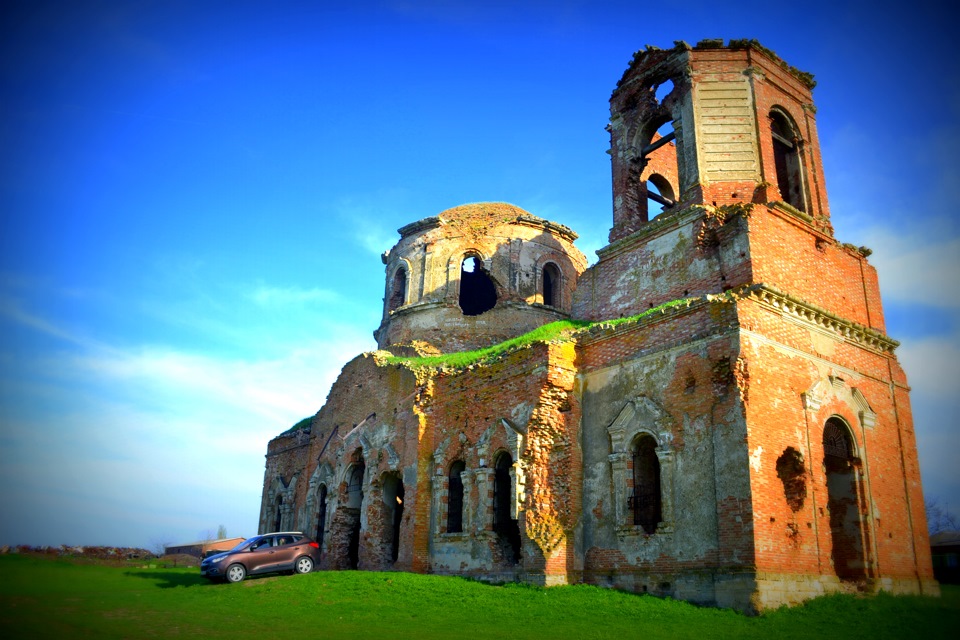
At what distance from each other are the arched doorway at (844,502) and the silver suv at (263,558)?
40.6 feet

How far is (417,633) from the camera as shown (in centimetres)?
1038

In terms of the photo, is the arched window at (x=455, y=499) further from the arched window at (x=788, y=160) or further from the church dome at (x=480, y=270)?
the arched window at (x=788, y=160)

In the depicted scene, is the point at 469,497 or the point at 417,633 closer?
the point at 417,633

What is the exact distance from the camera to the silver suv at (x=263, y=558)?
56.0 ft

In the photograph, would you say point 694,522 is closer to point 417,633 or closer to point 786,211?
point 417,633

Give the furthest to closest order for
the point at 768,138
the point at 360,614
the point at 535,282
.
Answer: the point at 535,282 → the point at 768,138 → the point at 360,614

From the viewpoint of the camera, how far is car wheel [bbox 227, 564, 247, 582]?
17000 millimetres

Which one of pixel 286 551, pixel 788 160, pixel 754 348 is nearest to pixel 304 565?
pixel 286 551

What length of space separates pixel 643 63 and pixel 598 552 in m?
13.2

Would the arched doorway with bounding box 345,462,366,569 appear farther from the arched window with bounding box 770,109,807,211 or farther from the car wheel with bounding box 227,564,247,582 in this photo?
the arched window with bounding box 770,109,807,211

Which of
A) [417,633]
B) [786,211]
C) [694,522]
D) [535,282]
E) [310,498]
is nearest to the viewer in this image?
[417,633]

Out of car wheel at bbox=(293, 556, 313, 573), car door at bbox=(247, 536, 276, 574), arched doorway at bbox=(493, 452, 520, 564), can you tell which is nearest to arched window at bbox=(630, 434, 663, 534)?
arched doorway at bbox=(493, 452, 520, 564)

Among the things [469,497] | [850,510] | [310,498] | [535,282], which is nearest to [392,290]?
[535,282]

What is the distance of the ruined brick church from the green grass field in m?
0.82
